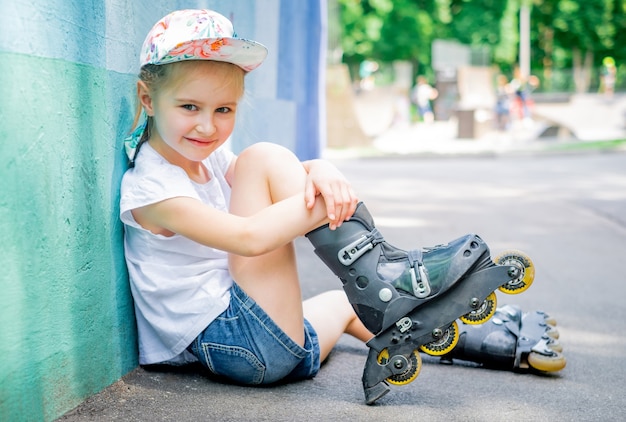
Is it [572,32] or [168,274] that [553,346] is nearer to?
[168,274]

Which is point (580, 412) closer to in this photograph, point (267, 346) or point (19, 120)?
point (267, 346)

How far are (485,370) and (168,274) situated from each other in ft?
3.87

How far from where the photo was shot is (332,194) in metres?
2.29

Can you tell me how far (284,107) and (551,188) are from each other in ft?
16.2

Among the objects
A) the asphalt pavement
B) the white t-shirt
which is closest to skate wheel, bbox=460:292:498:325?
the asphalt pavement

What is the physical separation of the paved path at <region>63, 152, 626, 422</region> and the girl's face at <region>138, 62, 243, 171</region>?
753mm

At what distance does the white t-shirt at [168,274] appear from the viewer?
98.1 inches

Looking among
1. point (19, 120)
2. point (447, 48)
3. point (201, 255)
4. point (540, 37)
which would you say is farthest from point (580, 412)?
point (540, 37)

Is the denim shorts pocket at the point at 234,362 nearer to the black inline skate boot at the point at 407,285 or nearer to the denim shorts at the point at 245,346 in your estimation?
the denim shorts at the point at 245,346

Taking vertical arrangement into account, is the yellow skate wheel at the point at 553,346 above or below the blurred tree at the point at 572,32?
below

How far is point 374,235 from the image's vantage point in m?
2.36

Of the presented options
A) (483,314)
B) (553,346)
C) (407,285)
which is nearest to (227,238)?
(407,285)

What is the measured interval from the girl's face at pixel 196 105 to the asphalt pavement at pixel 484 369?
0.75 metres

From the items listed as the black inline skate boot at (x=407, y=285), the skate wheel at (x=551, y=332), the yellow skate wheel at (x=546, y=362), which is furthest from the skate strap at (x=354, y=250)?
A: the skate wheel at (x=551, y=332)
